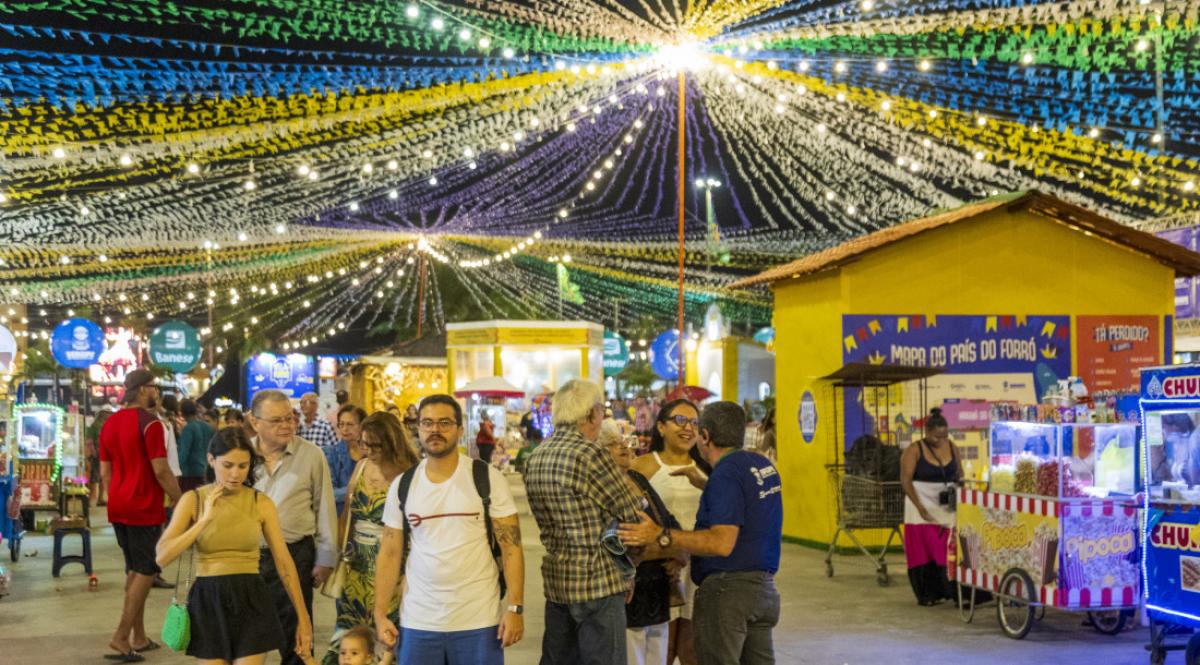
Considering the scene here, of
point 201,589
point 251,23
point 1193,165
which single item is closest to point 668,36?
point 251,23

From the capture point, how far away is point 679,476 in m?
7.11

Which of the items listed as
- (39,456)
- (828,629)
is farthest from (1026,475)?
(39,456)

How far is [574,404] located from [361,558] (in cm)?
170

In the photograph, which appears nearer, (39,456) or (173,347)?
(39,456)

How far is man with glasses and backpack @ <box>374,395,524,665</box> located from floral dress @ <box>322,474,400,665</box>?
1216 mm

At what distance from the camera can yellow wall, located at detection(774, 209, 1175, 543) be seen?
49.2 feet

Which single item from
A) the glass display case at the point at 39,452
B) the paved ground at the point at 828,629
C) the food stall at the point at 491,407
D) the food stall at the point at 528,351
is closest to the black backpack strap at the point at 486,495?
the paved ground at the point at 828,629

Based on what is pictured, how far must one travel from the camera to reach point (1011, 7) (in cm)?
1250

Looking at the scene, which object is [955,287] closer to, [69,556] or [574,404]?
[69,556]

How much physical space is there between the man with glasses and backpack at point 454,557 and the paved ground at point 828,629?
11.7 feet

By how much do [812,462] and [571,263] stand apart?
73.1 feet

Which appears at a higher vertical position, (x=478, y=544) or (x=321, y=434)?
(x=321, y=434)

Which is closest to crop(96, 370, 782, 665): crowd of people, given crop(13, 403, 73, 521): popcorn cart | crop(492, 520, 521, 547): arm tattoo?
crop(492, 520, 521, 547): arm tattoo

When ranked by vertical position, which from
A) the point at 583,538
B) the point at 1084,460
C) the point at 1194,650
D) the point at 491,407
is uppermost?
the point at 491,407
